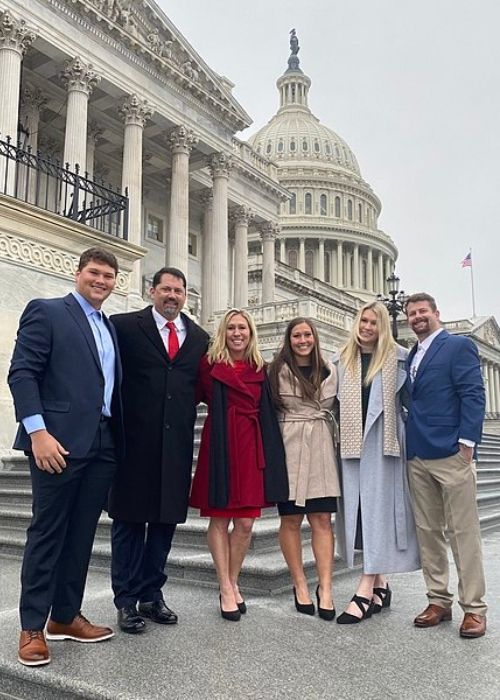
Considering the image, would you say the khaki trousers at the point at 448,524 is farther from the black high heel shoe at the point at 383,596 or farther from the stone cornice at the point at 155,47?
the stone cornice at the point at 155,47

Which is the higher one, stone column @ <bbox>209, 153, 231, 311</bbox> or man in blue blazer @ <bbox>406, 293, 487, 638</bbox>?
stone column @ <bbox>209, 153, 231, 311</bbox>

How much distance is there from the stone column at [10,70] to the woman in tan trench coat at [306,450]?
→ 17.1m

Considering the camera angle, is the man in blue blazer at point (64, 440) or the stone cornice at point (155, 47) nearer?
the man in blue blazer at point (64, 440)

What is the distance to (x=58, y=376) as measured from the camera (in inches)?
152

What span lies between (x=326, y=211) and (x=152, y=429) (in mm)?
88939

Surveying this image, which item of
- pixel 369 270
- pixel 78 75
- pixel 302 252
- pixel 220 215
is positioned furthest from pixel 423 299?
pixel 369 270

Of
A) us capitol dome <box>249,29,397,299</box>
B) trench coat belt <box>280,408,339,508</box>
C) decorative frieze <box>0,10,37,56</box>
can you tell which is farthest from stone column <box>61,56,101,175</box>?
us capitol dome <box>249,29,397,299</box>

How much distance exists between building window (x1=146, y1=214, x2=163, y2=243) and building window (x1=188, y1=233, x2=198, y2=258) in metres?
2.45

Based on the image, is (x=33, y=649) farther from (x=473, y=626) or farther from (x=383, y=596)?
(x=473, y=626)

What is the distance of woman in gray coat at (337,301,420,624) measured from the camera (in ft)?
15.5

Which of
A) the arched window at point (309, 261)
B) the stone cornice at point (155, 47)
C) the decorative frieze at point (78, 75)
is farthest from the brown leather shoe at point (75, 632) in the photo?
the arched window at point (309, 261)

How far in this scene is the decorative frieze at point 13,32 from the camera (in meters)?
20.4

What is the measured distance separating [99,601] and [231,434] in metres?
1.67

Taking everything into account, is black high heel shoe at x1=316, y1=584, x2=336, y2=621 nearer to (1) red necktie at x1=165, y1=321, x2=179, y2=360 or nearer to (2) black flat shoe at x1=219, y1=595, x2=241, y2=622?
(2) black flat shoe at x1=219, y1=595, x2=241, y2=622
